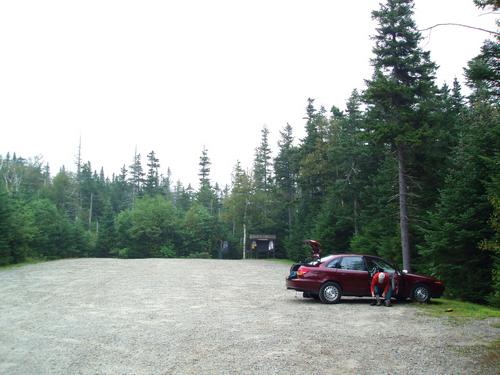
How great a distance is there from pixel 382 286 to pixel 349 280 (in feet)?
3.34

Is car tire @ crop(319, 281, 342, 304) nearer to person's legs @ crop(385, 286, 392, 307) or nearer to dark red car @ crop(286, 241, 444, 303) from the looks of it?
dark red car @ crop(286, 241, 444, 303)

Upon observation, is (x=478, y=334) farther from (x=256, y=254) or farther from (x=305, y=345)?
(x=256, y=254)

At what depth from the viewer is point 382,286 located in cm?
1379

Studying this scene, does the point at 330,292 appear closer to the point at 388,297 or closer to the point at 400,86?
the point at 388,297

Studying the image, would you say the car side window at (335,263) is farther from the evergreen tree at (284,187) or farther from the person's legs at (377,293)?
the evergreen tree at (284,187)

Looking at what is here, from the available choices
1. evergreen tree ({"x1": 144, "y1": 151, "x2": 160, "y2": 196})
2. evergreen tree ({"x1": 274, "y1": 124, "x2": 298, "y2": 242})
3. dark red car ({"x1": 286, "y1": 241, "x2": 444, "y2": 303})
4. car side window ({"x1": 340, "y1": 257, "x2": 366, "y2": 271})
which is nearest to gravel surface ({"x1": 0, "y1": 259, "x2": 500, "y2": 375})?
dark red car ({"x1": 286, "y1": 241, "x2": 444, "y2": 303})

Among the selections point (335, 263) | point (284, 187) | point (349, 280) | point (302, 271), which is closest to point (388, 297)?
point (349, 280)

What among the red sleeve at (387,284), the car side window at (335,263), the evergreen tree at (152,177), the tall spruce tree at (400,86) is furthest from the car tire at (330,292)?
the evergreen tree at (152,177)

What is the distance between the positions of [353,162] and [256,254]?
2585 cm

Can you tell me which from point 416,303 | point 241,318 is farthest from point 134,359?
point 416,303

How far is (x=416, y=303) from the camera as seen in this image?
14352 mm

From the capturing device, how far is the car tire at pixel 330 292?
14.0 m

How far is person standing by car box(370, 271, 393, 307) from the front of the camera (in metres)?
13.5

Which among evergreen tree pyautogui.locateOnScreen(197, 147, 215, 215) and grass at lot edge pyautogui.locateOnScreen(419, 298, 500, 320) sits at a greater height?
evergreen tree pyautogui.locateOnScreen(197, 147, 215, 215)
